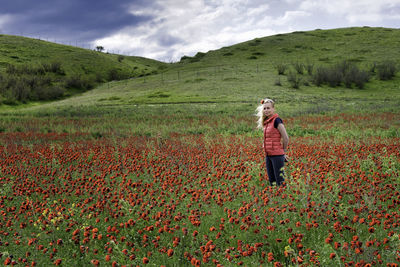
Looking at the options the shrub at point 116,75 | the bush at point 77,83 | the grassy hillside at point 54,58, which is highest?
the grassy hillside at point 54,58

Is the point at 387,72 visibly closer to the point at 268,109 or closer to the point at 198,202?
the point at 268,109

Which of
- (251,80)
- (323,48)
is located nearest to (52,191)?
(251,80)

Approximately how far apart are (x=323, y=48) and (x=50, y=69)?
242 feet

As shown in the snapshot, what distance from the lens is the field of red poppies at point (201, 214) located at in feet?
10.9

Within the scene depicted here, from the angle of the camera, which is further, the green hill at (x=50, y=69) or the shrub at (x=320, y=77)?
the green hill at (x=50, y=69)

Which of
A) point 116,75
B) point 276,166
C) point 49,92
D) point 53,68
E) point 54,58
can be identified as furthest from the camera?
point 54,58

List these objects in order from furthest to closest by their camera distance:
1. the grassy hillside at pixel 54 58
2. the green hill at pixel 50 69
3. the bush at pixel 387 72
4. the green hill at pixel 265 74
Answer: the grassy hillside at pixel 54 58 < the green hill at pixel 50 69 < the bush at pixel 387 72 < the green hill at pixel 265 74

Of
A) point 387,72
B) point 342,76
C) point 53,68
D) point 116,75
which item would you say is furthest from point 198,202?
point 116,75

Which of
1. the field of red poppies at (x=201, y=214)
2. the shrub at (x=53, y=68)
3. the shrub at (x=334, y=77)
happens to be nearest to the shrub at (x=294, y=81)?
the shrub at (x=334, y=77)

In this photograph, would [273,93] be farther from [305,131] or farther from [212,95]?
[305,131]

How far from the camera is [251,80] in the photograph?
167 feet

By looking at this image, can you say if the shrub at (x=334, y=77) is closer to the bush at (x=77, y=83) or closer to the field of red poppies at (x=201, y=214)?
the field of red poppies at (x=201, y=214)

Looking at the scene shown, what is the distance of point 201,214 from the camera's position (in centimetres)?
421

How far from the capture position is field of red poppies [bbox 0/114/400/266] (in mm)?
3312
